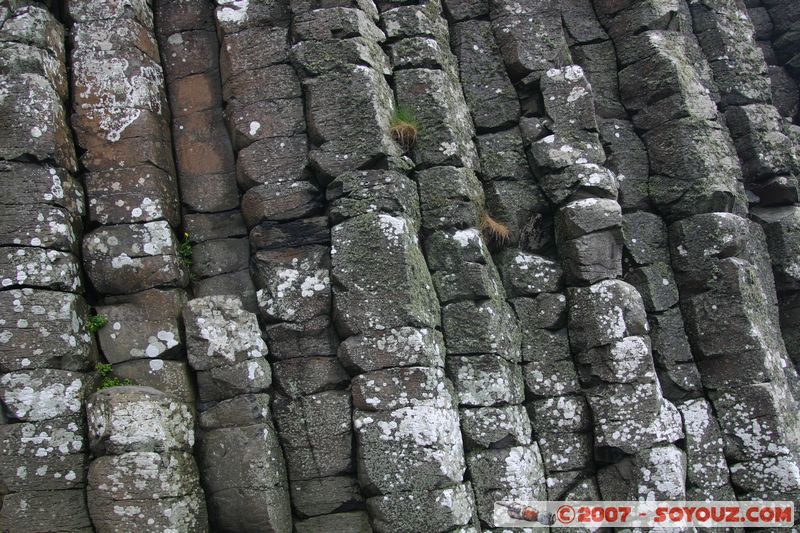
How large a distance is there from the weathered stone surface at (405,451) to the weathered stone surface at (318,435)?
0.78 feet

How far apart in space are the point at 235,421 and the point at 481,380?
272 cm

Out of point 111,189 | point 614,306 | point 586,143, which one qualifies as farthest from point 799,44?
point 111,189

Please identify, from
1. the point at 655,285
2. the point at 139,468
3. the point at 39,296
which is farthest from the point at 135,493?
the point at 655,285

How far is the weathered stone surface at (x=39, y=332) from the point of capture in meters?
8.26

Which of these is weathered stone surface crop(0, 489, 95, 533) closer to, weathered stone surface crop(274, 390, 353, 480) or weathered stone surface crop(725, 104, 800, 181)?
weathered stone surface crop(274, 390, 353, 480)

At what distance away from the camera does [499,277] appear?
10.1 m

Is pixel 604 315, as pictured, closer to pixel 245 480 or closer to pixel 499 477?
pixel 499 477

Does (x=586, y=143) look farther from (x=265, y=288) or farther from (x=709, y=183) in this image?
(x=265, y=288)

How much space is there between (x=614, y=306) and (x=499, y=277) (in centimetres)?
141

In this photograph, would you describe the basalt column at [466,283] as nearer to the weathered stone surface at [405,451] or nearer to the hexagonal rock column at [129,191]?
the weathered stone surface at [405,451]

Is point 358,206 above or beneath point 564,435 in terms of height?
above

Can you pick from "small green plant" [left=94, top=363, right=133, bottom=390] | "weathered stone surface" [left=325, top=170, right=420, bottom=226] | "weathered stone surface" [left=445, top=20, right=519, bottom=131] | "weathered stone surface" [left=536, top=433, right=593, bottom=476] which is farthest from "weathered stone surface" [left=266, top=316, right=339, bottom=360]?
"weathered stone surface" [left=445, top=20, right=519, bottom=131]

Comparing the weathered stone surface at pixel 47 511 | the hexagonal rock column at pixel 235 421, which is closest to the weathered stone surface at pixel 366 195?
the hexagonal rock column at pixel 235 421

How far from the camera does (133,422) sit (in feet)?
26.8
